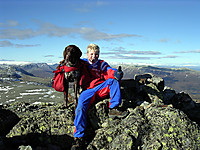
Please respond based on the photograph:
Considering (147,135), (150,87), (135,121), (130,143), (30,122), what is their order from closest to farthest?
(130,143) < (147,135) < (135,121) < (30,122) < (150,87)

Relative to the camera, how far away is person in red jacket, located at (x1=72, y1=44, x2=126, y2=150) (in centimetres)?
763

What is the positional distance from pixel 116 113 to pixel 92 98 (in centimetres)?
157

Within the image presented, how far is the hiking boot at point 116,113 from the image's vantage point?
8495 millimetres

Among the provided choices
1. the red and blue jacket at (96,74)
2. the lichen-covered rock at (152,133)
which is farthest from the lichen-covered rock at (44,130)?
the red and blue jacket at (96,74)

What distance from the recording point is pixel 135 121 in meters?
7.77

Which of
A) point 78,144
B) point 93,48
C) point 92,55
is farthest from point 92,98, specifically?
point 93,48

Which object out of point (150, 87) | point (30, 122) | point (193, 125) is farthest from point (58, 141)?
point (150, 87)

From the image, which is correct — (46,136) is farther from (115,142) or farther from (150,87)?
(150,87)

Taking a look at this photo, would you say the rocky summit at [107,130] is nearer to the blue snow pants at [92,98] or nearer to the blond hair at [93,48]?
the blue snow pants at [92,98]

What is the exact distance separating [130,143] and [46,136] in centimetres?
418

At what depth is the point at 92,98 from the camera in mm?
8773

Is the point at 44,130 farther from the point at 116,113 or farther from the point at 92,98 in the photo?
the point at 116,113

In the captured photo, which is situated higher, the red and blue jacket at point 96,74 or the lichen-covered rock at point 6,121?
the red and blue jacket at point 96,74

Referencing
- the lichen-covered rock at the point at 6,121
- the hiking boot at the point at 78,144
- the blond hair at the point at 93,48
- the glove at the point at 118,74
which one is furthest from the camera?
the blond hair at the point at 93,48
